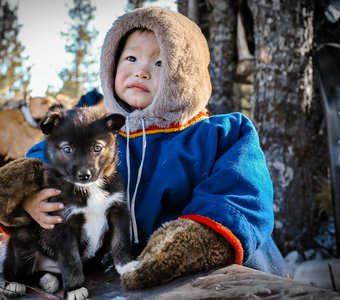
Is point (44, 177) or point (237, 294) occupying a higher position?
point (44, 177)

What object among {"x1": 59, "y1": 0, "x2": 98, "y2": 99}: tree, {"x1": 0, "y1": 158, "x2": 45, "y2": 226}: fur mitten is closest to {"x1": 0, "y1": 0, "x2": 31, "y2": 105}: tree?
{"x1": 59, "y1": 0, "x2": 98, "y2": 99}: tree

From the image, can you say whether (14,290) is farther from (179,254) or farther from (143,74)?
(143,74)

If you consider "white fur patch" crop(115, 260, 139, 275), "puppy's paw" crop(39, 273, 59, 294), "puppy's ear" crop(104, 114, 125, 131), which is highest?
"puppy's ear" crop(104, 114, 125, 131)

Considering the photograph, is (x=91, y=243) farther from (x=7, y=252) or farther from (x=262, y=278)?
(x=262, y=278)

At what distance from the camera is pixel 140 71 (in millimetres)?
2619

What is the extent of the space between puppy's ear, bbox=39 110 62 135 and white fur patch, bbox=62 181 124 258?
1.12ft

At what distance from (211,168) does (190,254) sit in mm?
650

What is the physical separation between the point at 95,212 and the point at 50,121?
50cm

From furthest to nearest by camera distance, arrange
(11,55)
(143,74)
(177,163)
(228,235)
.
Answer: (11,55)
(143,74)
(177,163)
(228,235)

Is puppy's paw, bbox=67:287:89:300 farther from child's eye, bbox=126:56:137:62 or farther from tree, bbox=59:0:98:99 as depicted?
tree, bbox=59:0:98:99

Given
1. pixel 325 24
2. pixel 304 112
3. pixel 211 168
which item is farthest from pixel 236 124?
pixel 325 24

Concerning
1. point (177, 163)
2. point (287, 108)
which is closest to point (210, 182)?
point (177, 163)

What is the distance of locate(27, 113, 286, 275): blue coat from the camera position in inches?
79.1

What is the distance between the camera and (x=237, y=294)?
4.98 ft
